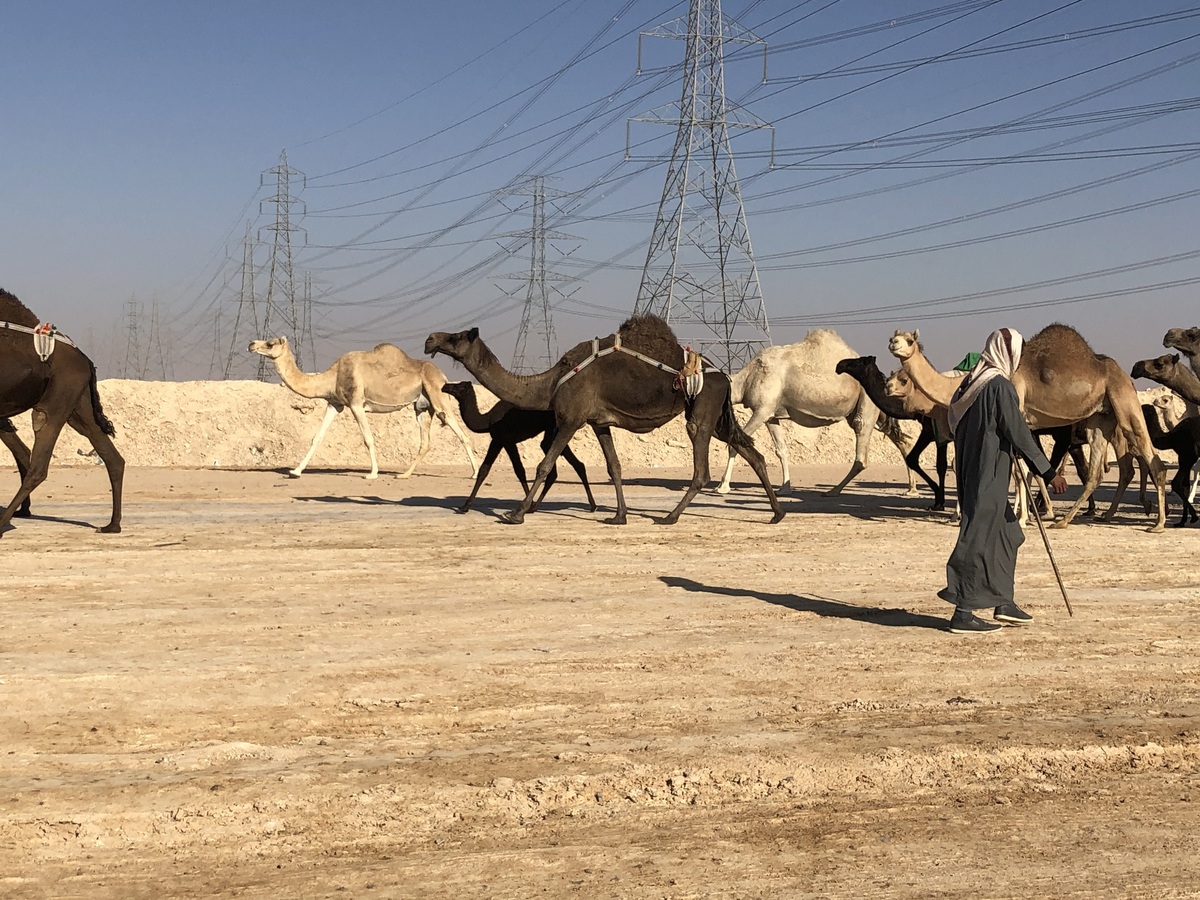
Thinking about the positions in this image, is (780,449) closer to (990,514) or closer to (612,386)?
(612,386)

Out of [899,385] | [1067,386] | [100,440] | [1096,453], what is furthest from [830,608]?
[1096,453]

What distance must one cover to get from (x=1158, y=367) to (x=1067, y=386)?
134cm

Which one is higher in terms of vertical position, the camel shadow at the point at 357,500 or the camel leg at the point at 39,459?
the camel leg at the point at 39,459

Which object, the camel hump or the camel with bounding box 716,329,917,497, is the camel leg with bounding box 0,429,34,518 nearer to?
the camel hump

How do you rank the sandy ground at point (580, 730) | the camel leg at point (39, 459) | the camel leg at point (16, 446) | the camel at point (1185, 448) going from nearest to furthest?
the sandy ground at point (580, 730)
the camel leg at point (39, 459)
the camel leg at point (16, 446)
the camel at point (1185, 448)

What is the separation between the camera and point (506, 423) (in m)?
15.9

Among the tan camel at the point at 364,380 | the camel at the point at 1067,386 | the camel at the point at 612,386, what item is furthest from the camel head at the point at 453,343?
the tan camel at the point at 364,380

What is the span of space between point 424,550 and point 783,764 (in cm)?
742

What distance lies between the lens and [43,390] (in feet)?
40.2

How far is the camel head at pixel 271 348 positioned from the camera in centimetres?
2177

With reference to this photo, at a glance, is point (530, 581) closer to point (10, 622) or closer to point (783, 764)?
point (10, 622)

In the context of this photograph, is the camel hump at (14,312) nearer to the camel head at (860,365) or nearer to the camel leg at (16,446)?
the camel leg at (16,446)

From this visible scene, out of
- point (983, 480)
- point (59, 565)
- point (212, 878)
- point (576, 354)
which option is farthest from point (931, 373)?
point (212, 878)

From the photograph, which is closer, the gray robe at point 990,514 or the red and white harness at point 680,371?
the gray robe at point 990,514
